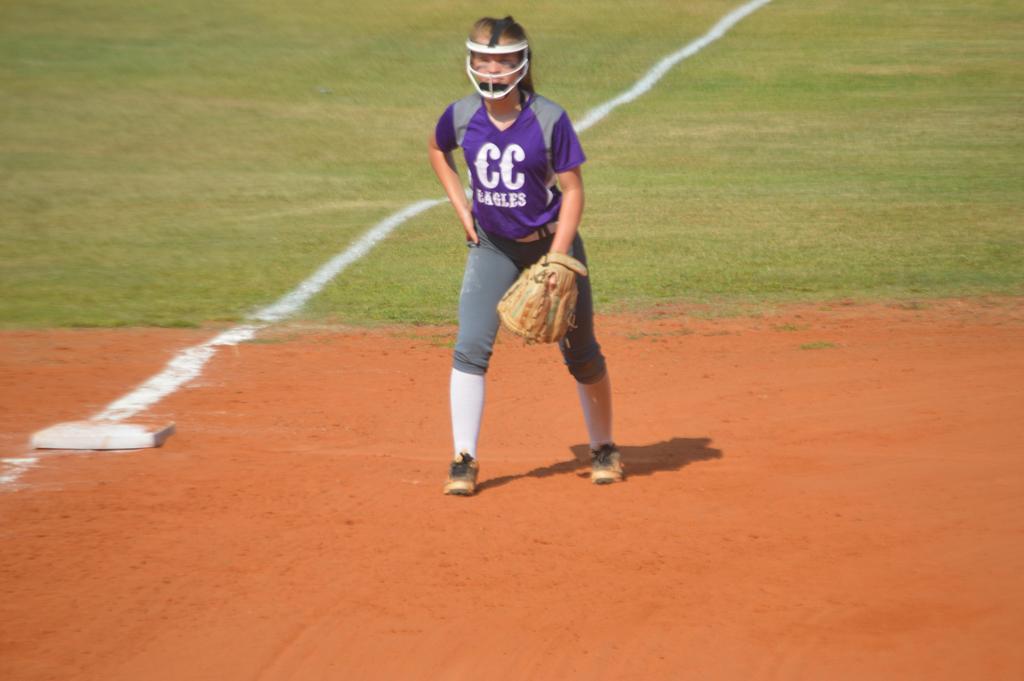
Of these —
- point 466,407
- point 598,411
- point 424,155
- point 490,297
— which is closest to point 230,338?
point 466,407

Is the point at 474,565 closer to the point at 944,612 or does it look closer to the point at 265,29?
the point at 944,612

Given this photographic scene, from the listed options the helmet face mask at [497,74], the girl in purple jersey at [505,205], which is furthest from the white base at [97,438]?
the helmet face mask at [497,74]

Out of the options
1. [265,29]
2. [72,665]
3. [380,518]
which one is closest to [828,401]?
[380,518]

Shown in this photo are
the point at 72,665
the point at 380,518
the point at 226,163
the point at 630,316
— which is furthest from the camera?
the point at 226,163

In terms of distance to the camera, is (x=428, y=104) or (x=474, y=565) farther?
(x=428, y=104)

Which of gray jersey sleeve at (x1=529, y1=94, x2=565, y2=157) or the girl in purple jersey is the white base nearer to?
the girl in purple jersey

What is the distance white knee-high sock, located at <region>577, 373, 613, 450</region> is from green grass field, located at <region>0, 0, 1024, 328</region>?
11.3ft

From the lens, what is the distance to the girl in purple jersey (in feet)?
18.7

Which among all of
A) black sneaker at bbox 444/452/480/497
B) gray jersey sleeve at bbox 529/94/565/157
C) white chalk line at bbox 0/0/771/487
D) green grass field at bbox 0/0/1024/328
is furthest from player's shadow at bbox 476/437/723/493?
green grass field at bbox 0/0/1024/328

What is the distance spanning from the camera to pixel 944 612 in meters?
4.74

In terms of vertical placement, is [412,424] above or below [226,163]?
below

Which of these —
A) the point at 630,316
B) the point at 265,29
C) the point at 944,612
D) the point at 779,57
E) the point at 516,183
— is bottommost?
the point at 944,612

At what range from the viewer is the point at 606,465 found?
620 cm

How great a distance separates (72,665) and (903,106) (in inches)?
588
